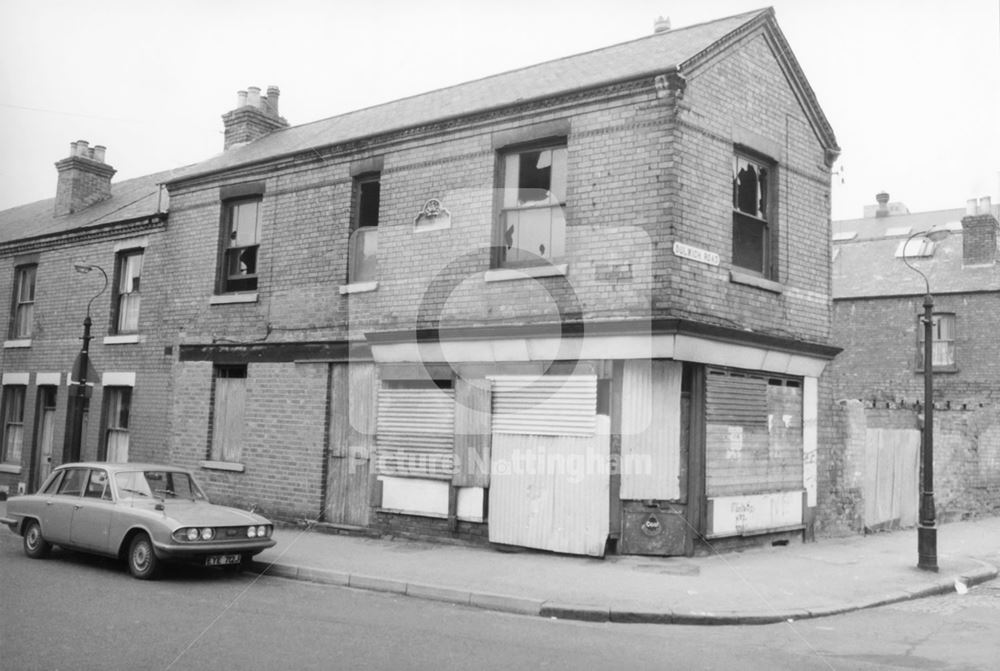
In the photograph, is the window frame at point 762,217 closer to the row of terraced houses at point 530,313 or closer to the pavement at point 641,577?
the row of terraced houses at point 530,313

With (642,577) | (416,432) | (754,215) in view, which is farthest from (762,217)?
(416,432)

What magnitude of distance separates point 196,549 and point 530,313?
5331 millimetres

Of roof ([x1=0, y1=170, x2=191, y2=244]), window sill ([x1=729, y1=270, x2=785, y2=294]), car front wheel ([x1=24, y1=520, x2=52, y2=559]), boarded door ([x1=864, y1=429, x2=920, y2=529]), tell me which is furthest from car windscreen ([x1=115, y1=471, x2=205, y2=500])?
boarded door ([x1=864, y1=429, x2=920, y2=529])

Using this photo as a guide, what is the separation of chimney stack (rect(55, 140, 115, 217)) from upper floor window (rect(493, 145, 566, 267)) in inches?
581

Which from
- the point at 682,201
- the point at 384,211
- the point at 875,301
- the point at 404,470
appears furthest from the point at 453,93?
the point at 875,301

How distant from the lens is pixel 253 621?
25.5 feet

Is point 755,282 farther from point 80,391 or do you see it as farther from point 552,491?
point 80,391

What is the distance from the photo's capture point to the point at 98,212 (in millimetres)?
20469

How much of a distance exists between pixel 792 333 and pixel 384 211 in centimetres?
690

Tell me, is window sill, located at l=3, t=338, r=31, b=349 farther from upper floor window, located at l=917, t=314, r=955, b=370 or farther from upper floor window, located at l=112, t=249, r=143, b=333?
upper floor window, located at l=917, t=314, r=955, b=370

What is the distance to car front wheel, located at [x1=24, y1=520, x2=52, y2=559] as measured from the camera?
11.1 metres

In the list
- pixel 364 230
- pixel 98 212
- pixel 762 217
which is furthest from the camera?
pixel 98 212

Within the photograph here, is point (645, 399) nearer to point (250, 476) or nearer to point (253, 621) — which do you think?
point (253, 621)

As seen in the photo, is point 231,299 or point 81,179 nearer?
point 231,299
